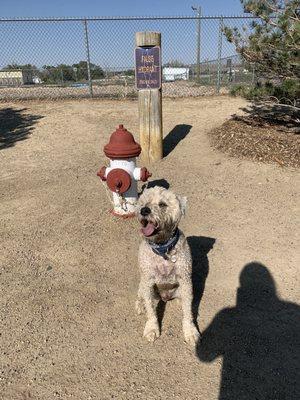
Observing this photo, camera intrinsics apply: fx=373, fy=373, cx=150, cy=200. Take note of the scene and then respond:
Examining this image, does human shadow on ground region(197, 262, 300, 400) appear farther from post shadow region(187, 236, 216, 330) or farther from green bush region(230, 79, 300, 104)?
green bush region(230, 79, 300, 104)

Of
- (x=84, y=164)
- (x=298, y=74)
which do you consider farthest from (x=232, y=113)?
(x=84, y=164)

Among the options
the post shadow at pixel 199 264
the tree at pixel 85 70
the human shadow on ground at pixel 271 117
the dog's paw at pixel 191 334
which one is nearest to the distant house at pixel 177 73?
the tree at pixel 85 70

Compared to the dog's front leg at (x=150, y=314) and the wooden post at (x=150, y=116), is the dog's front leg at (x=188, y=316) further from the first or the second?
the wooden post at (x=150, y=116)

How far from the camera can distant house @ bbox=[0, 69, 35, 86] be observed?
18.4 m

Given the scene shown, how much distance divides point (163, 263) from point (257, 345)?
1.08 metres

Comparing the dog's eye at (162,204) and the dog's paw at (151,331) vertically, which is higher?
the dog's eye at (162,204)

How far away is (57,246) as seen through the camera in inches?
190

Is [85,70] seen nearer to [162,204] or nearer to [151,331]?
[162,204]

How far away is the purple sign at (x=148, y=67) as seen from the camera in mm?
6684

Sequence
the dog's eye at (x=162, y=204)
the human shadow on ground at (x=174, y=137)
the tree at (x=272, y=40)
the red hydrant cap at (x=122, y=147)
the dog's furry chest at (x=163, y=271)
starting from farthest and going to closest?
the human shadow on ground at (x=174, y=137) < the tree at (x=272, y=40) < the red hydrant cap at (x=122, y=147) < the dog's furry chest at (x=163, y=271) < the dog's eye at (x=162, y=204)

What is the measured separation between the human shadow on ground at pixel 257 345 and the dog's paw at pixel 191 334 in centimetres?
6

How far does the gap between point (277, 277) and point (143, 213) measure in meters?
2.01

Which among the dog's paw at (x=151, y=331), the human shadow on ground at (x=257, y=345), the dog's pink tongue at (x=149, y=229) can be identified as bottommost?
the human shadow on ground at (x=257, y=345)

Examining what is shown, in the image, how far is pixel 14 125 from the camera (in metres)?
10.5
